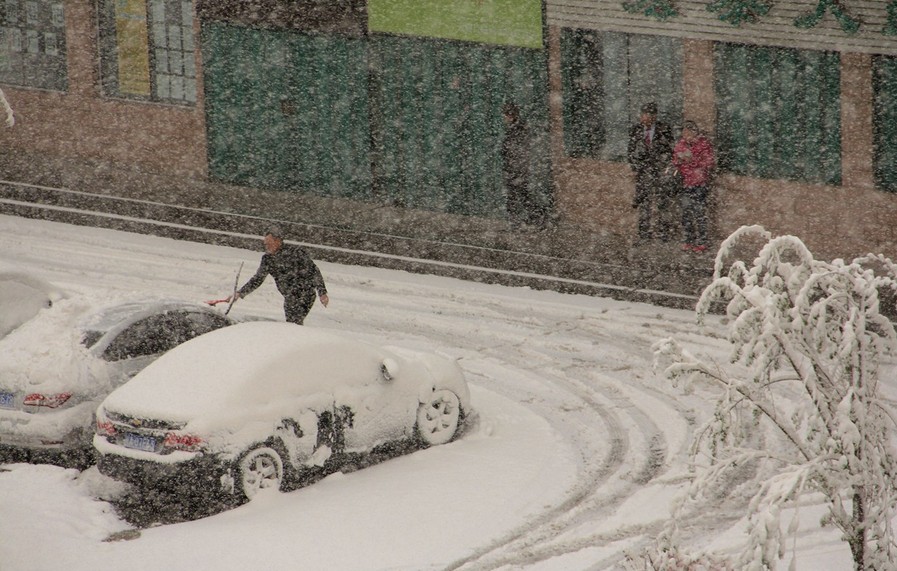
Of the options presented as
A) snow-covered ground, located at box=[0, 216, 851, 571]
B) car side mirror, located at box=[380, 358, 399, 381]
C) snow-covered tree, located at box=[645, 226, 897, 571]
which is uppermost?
snow-covered tree, located at box=[645, 226, 897, 571]

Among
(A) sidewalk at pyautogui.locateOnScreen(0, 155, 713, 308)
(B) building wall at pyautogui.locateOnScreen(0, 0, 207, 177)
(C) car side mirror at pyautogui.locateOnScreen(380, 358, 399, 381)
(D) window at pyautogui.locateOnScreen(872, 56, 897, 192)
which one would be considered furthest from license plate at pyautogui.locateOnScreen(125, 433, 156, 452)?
(B) building wall at pyautogui.locateOnScreen(0, 0, 207, 177)

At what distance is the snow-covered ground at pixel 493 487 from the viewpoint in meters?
11.1

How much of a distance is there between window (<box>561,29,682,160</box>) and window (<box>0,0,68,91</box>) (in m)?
10.2

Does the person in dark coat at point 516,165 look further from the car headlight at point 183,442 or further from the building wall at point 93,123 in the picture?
the car headlight at point 183,442

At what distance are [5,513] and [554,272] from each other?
30.6 feet

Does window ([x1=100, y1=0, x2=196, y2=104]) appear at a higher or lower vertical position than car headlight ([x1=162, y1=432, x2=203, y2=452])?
higher

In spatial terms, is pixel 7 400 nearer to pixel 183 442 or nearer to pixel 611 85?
pixel 183 442

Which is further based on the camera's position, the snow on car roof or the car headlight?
the snow on car roof

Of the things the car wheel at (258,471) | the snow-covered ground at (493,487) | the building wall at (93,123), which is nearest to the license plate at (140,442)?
the snow-covered ground at (493,487)

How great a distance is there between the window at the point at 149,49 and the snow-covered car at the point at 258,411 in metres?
12.8

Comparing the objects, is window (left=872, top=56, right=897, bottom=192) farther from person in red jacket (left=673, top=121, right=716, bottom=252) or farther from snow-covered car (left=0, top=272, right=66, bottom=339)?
snow-covered car (left=0, top=272, right=66, bottom=339)

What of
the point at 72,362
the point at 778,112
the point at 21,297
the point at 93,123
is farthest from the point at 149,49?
the point at 72,362

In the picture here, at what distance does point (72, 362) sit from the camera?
12.7 meters

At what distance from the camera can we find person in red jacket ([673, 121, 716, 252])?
19547 mm
